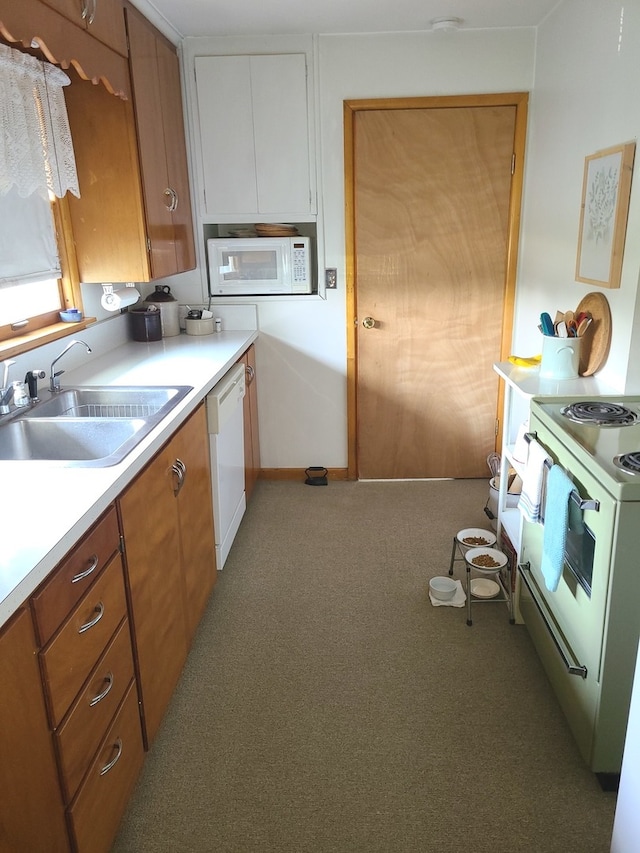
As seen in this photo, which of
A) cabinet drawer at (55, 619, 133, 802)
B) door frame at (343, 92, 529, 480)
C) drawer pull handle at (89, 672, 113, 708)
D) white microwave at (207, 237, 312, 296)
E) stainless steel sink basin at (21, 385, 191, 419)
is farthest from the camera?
white microwave at (207, 237, 312, 296)

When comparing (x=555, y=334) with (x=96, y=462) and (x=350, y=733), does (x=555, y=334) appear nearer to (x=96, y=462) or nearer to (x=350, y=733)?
(x=350, y=733)

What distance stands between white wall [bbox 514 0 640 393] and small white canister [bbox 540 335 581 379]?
111 mm

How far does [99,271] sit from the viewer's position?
9.23 ft

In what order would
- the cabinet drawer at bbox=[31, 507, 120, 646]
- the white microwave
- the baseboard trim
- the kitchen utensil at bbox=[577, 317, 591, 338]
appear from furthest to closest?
the baseboard trim, the white microwave, the kitchen utensil at bbox=[577, 317, 591, 338], the cabinet drawer at bbox=[31, 507, 120, 646]

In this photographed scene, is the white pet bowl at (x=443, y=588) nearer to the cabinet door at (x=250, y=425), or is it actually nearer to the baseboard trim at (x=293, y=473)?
the cabinet door at (x=250, y=425)

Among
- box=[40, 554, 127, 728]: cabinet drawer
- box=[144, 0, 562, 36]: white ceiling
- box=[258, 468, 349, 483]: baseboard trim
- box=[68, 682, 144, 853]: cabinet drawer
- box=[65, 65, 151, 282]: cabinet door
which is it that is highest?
box=[144, 0, 562, 36]: white ceiling

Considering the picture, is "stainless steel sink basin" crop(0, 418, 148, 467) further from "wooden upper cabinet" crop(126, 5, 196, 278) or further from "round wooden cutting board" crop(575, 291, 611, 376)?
"round wooden cutting board" crop(575, 291, 611, 376)

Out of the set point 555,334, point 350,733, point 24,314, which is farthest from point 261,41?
point 350,733

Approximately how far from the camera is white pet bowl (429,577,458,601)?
105 inches

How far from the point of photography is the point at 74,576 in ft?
4.49

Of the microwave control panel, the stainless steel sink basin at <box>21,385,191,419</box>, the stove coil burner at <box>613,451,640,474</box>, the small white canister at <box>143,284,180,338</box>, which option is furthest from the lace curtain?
the stove coil burner at <box>613,451,640,474</box>

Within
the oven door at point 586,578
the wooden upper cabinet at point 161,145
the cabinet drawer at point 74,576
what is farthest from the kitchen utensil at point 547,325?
the cabinet drawer at point 74,576

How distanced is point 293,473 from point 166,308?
48.6 inches

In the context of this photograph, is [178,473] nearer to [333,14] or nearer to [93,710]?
[93,710]
